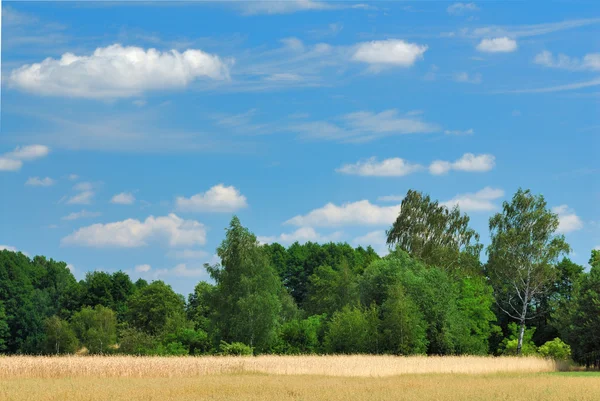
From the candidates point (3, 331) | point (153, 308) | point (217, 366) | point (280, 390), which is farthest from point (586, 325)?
point (3, 331)

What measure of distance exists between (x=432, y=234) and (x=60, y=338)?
169ft

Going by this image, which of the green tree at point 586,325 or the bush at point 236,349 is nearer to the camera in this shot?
the bush at point 236,349

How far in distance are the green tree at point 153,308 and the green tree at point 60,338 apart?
7.96m

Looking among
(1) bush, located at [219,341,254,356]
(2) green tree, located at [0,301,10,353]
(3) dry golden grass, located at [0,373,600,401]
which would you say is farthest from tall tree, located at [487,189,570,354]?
(2) green tree, located at [0,301,10,353]

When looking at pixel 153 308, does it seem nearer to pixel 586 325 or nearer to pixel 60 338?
pixel 60 338

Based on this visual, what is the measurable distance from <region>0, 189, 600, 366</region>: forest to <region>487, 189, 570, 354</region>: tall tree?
0.10 meters

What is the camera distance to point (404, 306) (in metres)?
66.4

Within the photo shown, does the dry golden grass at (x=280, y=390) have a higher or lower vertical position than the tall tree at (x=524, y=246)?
lower

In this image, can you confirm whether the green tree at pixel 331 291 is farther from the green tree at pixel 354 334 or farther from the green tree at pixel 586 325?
the green tree at pixel 586 325

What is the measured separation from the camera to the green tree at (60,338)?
103m

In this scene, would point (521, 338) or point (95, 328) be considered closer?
point (521, 338)

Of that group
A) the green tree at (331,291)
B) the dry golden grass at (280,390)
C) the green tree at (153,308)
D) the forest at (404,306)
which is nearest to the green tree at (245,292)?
the forest at (404,306)

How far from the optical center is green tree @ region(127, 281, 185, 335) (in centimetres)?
10288

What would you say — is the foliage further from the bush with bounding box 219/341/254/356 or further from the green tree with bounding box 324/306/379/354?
the bush with bounding box 219/341/254/356
